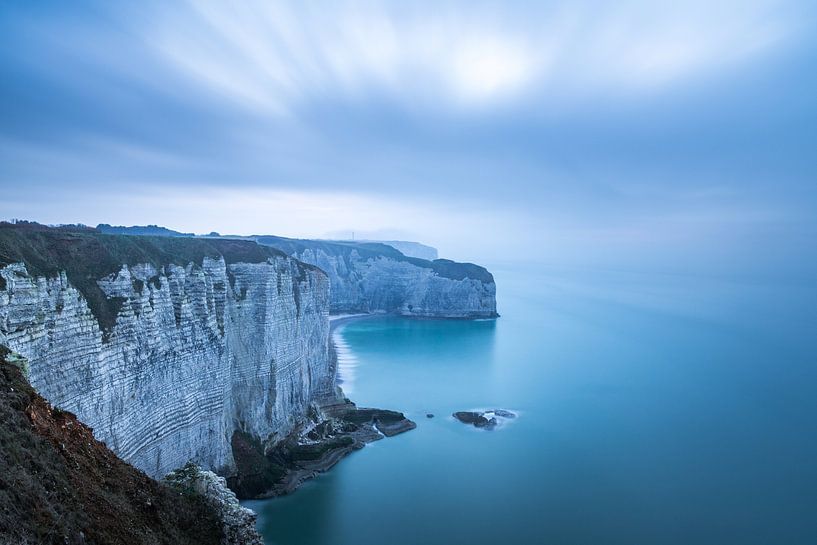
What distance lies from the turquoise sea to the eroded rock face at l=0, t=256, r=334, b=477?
17.2ft

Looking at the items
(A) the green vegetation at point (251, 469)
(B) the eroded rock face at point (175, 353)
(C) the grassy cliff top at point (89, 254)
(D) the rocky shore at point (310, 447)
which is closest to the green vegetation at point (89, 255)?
(C) the grassy cliff top at point (89, 254)

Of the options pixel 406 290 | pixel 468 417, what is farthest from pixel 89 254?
pixel 406 290

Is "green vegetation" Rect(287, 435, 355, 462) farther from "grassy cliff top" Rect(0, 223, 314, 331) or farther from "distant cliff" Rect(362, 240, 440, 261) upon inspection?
"distant cliff" Rect(362, 240, 440, 261)

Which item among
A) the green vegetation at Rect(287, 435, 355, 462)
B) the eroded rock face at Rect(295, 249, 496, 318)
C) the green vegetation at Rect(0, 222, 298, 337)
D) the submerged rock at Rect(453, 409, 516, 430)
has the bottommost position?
the submerged rock at Rect(453, 409, 516, 430)

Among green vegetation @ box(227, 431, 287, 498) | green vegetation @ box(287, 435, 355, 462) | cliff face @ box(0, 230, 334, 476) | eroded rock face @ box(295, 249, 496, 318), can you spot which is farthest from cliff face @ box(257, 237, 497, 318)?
green vegetation @ box(227, 431, 287, 498)

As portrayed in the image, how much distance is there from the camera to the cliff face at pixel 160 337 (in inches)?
630

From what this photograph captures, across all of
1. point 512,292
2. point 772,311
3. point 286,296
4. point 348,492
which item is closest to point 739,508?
point 348,492

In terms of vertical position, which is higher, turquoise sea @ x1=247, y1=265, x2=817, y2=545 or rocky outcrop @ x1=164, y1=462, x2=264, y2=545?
rocky outcrop @ x1=164, y1=462, x2=264, y2=545

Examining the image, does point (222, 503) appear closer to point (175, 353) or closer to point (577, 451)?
point (175, 353)

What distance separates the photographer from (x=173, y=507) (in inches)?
412

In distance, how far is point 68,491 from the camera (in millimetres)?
7797

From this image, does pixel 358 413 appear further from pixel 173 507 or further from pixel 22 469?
pixel 22 469

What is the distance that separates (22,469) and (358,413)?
32.3m

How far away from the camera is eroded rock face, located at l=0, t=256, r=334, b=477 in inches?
623
